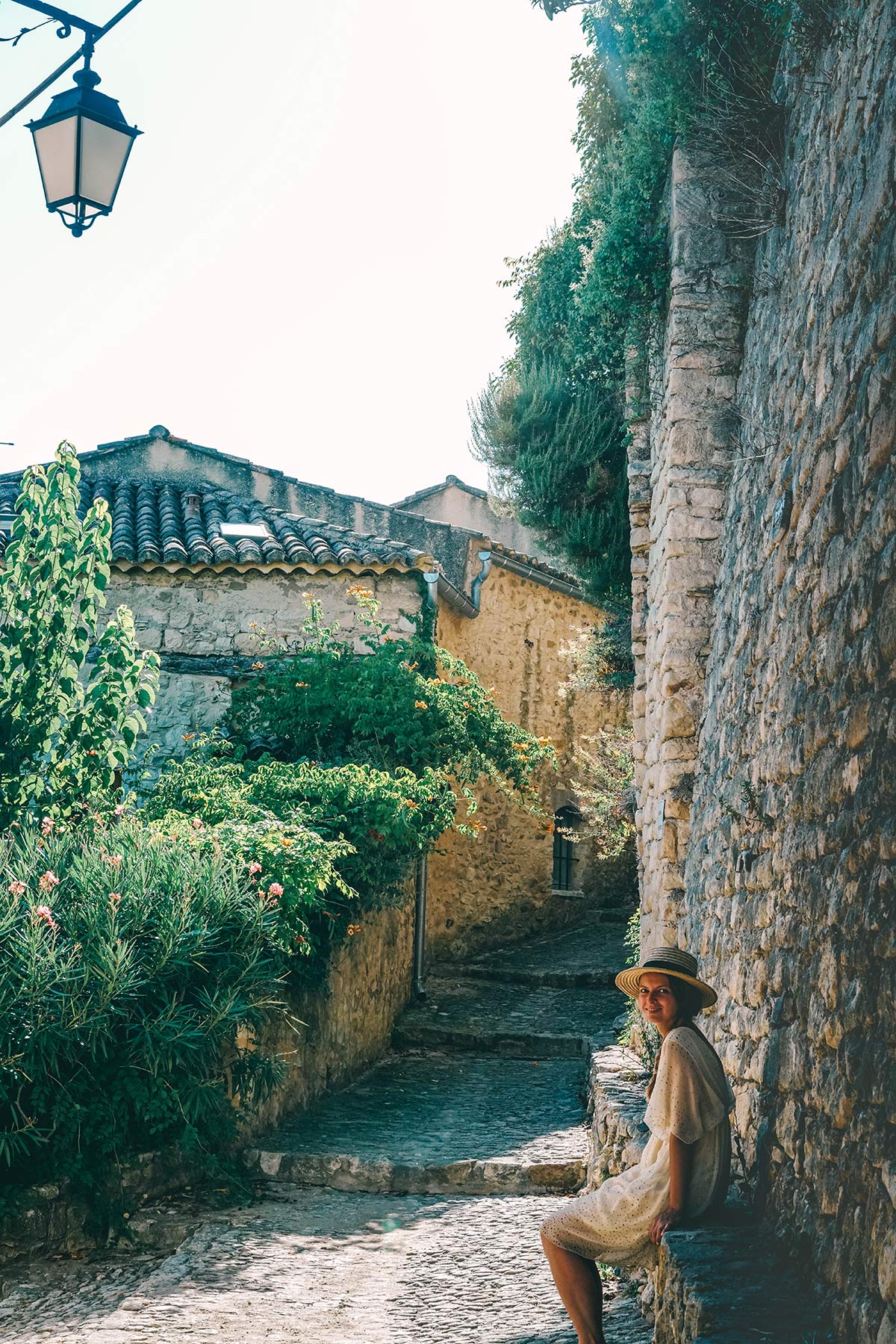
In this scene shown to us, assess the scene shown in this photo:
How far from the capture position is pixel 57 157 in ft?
15.6

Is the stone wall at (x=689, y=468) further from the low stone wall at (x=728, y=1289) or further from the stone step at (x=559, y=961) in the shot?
the stone step at (x=559, y=961)

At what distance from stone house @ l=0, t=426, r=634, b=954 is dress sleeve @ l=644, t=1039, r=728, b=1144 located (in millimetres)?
8489

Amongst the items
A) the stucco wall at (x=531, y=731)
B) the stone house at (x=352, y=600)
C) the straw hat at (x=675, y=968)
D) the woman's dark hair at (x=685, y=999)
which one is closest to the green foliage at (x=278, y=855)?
the straw hat at (x=675, y=968)

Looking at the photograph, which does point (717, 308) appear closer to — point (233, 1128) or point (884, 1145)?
point (884, 1145)

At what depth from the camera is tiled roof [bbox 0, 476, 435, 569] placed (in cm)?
1174

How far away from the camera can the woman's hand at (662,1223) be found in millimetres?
3304

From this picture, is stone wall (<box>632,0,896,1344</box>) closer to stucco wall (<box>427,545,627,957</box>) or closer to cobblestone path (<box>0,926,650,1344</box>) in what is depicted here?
cobblestone path (<box>0,926,650,1344</box>)

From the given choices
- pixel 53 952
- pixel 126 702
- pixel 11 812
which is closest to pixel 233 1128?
pixel 53 952

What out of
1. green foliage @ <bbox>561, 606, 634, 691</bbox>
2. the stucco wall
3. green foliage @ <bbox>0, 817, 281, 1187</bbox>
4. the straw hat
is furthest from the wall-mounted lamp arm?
the stucco wall

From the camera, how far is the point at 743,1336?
2.58 m

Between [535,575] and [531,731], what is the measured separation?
199 centimetres

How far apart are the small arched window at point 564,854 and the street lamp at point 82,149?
1247 centimetres

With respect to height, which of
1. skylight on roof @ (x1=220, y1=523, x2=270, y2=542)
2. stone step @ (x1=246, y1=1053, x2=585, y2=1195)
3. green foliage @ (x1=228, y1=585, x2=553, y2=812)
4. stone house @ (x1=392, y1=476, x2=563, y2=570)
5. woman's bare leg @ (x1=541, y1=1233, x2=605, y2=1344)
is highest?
stone house @ (x1=392, y1=476, x2=563, y2=570)

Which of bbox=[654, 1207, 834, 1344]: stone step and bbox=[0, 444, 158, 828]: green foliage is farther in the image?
bbox=[0, 444, 158, 828]: green foliage
